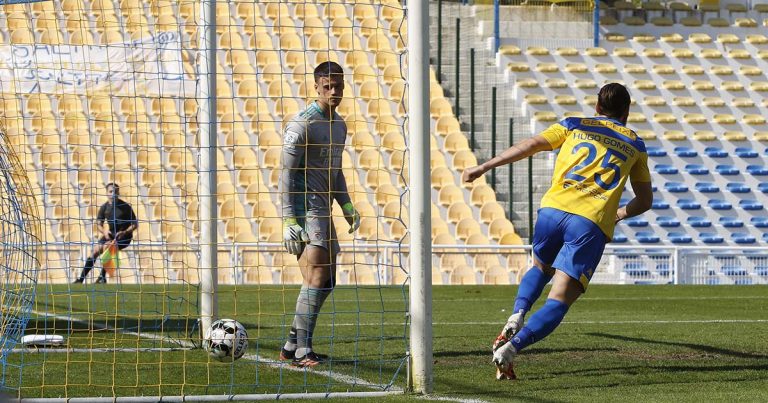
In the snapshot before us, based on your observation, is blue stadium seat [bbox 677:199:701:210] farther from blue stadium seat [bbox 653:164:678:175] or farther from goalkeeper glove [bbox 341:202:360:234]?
goalkeeper glove [bbox 341:202:360:234]

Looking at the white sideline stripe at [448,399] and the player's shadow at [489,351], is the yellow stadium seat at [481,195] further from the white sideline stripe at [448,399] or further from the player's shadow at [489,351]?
the white sideline stripe at [448,399]

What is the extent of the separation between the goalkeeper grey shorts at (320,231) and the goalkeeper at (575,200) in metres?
1.30

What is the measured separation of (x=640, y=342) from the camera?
8.68 meters

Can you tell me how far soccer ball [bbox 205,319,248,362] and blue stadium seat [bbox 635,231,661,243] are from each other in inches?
632

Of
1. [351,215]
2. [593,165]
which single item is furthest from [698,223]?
[593,165]

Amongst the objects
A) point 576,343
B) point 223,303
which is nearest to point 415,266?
point 576,343

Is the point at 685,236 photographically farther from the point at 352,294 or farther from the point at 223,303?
the point at 223,303

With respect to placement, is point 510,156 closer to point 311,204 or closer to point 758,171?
point 311,204

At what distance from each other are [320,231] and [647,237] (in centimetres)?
1555

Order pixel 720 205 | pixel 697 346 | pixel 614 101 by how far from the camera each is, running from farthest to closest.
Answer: pixel 720 205 < pixel 697 346 < pixel 614 101

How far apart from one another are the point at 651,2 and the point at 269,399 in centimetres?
2190

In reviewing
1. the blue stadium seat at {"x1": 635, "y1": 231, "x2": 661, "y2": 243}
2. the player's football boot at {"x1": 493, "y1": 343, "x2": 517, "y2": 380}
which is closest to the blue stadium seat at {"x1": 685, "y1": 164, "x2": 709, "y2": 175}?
the blue stadium seat at {"x1": 635, "y1": 231, "x2": 661, "y2": 243}

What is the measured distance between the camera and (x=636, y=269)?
65.2 feet

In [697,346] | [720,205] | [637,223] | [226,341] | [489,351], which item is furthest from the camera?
[720,205]
